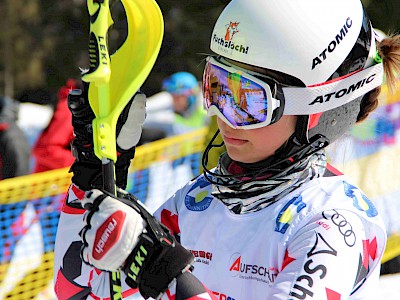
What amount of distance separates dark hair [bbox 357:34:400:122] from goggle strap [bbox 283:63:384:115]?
0.09 m

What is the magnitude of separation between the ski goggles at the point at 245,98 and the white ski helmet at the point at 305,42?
0.04m

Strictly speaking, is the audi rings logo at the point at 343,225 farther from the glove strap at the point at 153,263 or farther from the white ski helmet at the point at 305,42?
the glove strap at the point at 153,263

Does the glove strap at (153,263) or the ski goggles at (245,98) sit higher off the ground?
the ski goggles at (245,98)

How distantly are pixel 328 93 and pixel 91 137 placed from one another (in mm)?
728

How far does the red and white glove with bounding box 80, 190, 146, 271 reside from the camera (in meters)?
1.97

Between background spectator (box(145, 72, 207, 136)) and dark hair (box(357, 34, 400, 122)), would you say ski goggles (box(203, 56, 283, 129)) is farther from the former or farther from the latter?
background spectator (box(145, 72, 207, 136))

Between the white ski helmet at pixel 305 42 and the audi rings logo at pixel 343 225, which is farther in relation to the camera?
the white ski helmet at pixel 305 42

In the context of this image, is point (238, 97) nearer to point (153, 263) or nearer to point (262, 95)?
point (262, 95)

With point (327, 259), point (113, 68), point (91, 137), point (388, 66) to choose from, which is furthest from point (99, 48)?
point (388, 66)

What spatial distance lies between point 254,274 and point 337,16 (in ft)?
2.63

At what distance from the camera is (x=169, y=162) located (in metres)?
7.05

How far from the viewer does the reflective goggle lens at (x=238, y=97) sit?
91.5 inches

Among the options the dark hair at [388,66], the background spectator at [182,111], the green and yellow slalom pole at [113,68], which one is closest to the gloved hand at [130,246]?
the green and yellow slalom pole at [113,68]

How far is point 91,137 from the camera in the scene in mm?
2270
